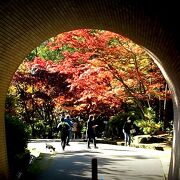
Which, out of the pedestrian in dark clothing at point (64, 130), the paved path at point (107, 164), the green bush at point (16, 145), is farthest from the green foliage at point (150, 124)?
the green bush at point (16, 145)

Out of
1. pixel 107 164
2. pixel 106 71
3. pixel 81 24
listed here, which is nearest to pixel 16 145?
pixel 107 164

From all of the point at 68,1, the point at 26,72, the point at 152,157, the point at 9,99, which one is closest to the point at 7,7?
the point at 68,1

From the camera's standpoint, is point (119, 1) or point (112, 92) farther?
point (112, 92)

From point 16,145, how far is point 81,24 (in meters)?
3.87

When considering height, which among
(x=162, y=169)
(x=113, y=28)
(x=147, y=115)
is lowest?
(x=162, y=169)

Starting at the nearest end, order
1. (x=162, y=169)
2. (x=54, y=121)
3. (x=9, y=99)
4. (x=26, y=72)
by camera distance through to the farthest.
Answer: (x=162, y=169)
(x=9, y=99)
(x=26, y=72)
(x=54, y=121)

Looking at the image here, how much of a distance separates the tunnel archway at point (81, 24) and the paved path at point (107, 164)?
1871 millimetres

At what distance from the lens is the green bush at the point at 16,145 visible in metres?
10.8

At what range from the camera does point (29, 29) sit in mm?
8797

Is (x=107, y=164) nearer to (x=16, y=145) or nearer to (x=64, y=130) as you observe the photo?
(x=16, y=145)

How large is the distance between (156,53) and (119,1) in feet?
10.1

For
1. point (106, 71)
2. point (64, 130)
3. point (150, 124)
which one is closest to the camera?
point (64, 130)

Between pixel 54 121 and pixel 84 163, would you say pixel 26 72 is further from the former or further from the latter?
pixel 84 163

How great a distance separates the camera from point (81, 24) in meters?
10.1
